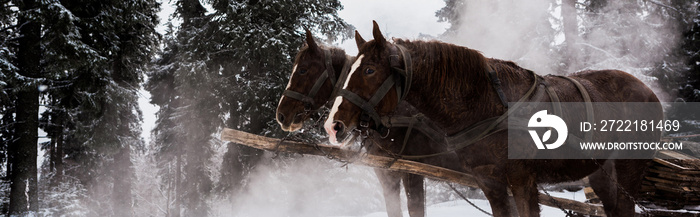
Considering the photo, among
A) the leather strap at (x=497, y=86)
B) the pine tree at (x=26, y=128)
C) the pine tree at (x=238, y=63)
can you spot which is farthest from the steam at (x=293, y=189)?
the leather strap at (x=497, y=86)

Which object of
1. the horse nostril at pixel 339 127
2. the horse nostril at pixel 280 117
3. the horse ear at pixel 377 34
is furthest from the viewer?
the horse nostril at pixel 280 117

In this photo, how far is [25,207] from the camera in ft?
31.2

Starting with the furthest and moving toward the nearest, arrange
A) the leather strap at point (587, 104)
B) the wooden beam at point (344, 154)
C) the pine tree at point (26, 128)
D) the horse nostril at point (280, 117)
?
the pine tree at point (26, 128)
the horse nostril at point (280, 117)
the wooden beam at point (344, 154)
the leather strap at point (587, 104)

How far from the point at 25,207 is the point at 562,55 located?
1708 cm

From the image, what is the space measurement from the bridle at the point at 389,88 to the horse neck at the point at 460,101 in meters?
0.10

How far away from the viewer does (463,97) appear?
2.54m

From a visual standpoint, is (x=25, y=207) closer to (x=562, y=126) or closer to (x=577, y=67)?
(x=562, y=126)

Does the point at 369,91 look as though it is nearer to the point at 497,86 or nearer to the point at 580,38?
the point at 497,86

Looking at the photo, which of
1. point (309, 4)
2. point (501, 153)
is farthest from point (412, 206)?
point (309, 4)

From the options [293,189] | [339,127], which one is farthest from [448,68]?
[293,189]

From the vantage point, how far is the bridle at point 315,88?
157 inches

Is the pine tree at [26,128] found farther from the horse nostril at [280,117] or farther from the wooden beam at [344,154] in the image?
the horse nostril at [280,117]

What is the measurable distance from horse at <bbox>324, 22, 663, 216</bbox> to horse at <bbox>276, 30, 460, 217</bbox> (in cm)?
140

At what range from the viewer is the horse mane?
2523 mm
